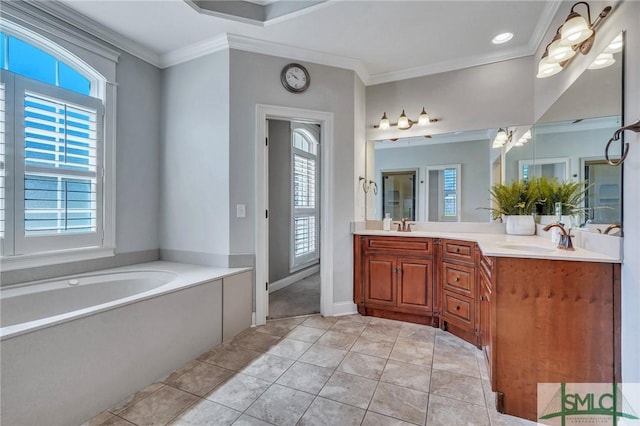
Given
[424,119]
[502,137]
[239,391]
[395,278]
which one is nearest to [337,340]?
[395,278]

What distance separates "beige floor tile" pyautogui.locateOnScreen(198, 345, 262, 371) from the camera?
210 cm

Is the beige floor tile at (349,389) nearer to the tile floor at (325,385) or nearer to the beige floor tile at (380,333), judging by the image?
the tile floor at (325,385)

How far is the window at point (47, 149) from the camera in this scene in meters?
2.01

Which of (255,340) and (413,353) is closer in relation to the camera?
(413,353)

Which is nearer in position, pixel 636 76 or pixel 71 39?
pixel 636 76

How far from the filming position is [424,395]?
174 centimetres

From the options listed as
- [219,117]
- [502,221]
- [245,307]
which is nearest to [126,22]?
[219,117]

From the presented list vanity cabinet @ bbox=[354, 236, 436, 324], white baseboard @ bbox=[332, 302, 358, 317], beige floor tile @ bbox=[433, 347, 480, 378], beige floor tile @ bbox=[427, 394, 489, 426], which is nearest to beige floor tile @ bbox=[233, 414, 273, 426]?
beige floor tile @ bbox=[427, 394, 489, 426]

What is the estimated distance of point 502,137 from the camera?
2.91 metres

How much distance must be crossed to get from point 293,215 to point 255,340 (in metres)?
2.20

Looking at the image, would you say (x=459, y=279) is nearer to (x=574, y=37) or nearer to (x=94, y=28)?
(x=574, y=37)

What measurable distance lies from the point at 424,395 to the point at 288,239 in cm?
291

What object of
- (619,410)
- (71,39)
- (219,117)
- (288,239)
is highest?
(71,39)

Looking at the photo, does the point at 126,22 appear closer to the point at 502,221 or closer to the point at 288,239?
the point at 288,239
